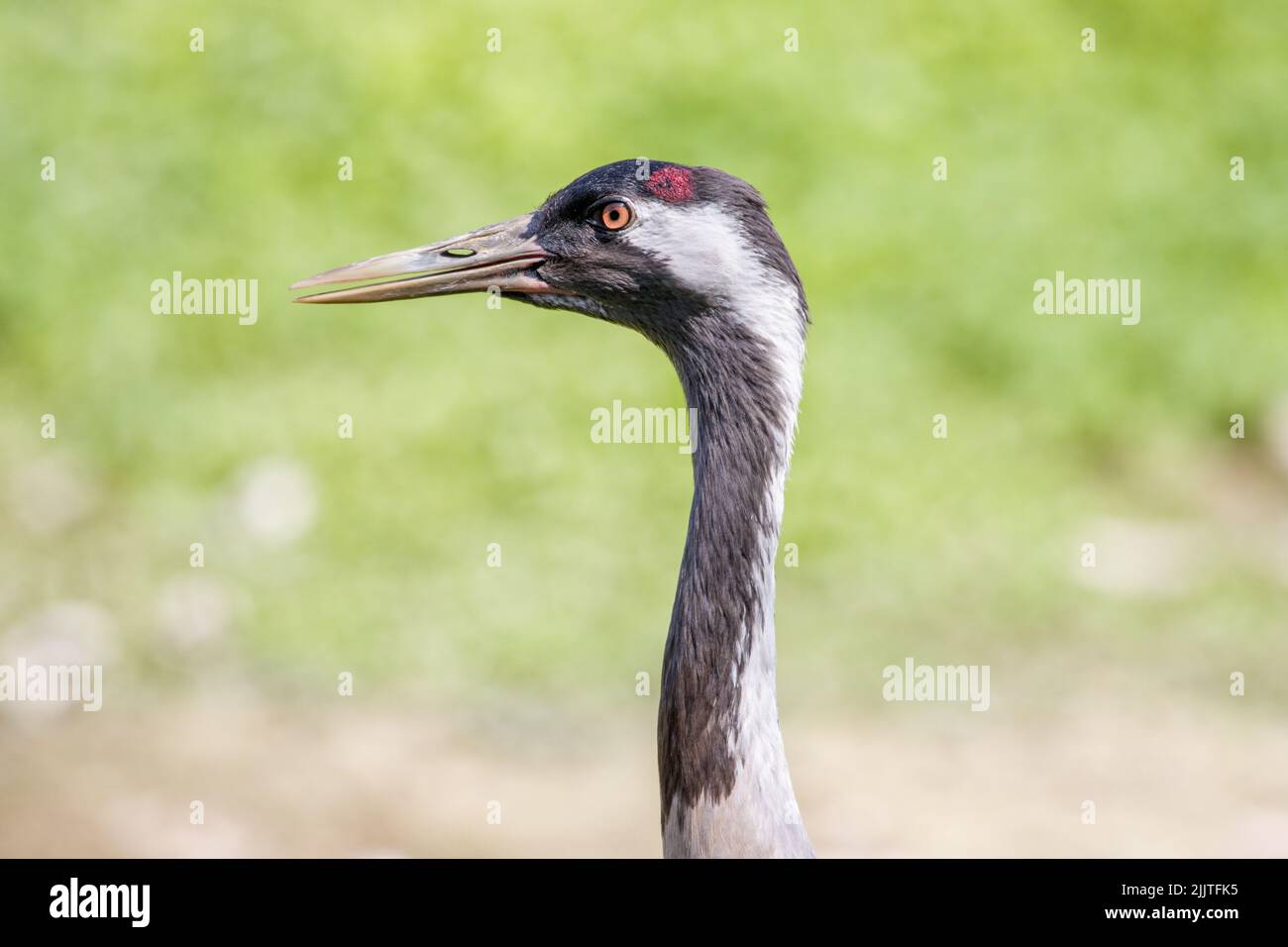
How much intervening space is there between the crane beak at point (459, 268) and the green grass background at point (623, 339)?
3490 millimetres

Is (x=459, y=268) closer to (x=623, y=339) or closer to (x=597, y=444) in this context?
(x=597, y=444)

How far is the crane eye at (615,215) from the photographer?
3504mm

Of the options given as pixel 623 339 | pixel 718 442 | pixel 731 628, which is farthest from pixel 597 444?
pixel 731 628

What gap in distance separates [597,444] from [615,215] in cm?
452

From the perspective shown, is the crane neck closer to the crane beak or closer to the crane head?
the crane head

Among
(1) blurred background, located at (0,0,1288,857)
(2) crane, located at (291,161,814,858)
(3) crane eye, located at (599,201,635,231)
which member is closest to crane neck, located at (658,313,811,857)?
(2) crane, located at (291,161,814,858)

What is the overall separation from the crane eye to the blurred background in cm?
315

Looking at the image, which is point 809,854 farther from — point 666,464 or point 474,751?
point 666,464

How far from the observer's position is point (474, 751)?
6.55 m

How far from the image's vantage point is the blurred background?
6.47 meters

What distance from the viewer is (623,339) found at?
8.63 metres

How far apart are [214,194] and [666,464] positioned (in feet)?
9.98

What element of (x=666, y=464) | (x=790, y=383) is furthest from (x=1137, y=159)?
(x=790, y=383)

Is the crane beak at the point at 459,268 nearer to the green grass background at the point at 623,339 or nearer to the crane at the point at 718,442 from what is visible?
the crane at the point at 718,442
